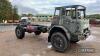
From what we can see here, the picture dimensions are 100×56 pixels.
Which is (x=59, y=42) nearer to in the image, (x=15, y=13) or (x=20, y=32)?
(x=20, y=32)

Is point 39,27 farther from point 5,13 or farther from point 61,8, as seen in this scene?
point 5,13

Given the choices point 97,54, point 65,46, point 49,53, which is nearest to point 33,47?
point 49,53

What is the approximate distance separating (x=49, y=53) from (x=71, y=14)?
221 centimetres

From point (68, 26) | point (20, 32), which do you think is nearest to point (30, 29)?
point (20, 32)

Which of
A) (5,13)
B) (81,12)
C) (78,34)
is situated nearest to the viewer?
(78,34)

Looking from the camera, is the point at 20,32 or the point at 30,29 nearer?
the point at 30,29

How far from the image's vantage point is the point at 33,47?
33.0ft

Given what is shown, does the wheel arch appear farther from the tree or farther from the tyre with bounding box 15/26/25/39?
the tree

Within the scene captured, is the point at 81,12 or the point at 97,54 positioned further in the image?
the point at 81,12

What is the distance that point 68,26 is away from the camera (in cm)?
868

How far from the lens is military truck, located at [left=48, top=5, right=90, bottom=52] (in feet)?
27.8

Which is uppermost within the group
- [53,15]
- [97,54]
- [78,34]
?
[53,15]

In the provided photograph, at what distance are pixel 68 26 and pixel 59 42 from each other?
93 centimetres

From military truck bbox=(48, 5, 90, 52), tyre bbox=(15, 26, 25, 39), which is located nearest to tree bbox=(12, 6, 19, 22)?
tyre bbox=(15, 26, 25, 39)
